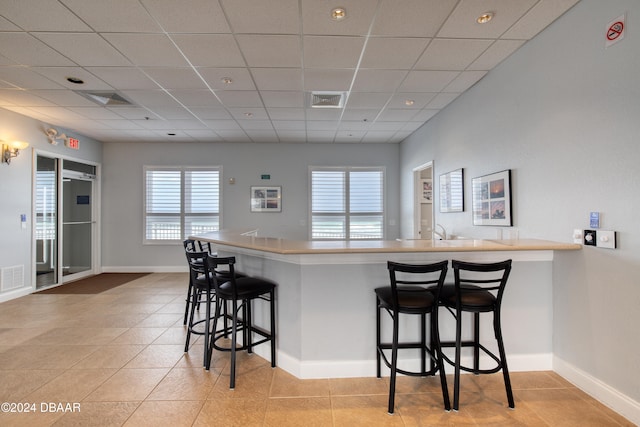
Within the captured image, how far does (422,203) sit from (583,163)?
3431 millimetres

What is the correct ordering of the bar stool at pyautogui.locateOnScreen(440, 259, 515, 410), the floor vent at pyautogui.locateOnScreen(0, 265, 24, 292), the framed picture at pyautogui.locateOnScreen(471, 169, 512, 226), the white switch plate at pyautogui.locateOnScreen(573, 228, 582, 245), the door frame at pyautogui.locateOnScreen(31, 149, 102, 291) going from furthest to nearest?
the door frame at pyautogui.locateOnScreen(31, 149, 102, 291) → the floor vent at pyautogui.locateOnScreen(0, 265, 24, 292) → the framed picture at pyautogui.locateOnScreen(471, 169, 512, 226) → the white switch plate at pyautogui.locateOnScreen(573, 228, 582, 245) → the bar stool at pyautogui.locateOnScreen(440, 259, 515, 410)

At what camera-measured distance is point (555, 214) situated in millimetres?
2309

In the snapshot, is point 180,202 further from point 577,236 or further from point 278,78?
point 577,236

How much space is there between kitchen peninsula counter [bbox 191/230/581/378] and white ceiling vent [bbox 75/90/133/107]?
3103 millimetres

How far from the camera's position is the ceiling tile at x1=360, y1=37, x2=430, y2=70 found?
101 inches

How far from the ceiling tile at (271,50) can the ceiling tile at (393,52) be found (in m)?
0.68

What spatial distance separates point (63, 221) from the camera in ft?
17.4

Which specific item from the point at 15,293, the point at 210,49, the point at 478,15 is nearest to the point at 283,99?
the point at 210,49

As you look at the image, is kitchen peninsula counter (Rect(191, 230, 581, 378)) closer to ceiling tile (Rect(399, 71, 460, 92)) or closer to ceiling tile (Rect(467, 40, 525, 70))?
ceiling tile (Rect(467, 40, 525, 70))

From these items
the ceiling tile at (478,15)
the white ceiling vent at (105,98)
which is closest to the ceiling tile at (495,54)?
the ceiling tile at (478,15)

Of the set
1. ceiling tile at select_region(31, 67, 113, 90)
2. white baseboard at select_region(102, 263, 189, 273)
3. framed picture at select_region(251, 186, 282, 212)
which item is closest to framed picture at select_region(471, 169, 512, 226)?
framed picture at select_region(251, 186, 282, 212)

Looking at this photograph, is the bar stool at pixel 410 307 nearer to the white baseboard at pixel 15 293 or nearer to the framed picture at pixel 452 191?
the framed picture at pixel 452 191

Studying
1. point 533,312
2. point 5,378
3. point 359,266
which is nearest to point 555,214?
point 533,312

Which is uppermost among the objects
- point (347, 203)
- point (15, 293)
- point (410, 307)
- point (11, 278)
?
point (347, 203)
